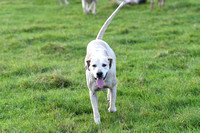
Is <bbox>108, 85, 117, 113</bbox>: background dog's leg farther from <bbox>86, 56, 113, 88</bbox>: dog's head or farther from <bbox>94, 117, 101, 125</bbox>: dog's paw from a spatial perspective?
<bbox>86, 56, 113, 88</bbox>: dog's head

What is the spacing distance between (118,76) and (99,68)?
252 cm

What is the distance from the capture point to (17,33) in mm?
10719

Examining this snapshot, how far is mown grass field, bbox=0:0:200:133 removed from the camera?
4.38m

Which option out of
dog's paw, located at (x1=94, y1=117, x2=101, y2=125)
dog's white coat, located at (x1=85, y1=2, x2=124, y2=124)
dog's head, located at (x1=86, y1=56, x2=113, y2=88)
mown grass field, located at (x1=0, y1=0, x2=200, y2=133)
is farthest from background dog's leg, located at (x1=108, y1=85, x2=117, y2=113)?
dog's head, located at (x1=86, y1=56, x2=113, y2=88)

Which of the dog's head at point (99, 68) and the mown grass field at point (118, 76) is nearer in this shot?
A: the dog's head at point (99, 68)

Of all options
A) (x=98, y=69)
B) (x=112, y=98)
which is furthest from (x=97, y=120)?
(x=98, y=69)

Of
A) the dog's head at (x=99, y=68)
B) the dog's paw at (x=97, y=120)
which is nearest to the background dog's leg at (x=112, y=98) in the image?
the dog's paw at (x=97, y=120)

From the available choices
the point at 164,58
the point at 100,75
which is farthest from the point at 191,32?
the point at 100,75

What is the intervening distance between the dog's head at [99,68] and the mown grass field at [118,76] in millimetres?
778

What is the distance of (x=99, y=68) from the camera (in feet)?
12.8

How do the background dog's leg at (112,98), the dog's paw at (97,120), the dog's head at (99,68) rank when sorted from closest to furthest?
the dog's head at (99,68), the dog's paw at (97,120), the background dog's leg at (112,98)

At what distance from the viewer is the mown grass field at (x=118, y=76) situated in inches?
172

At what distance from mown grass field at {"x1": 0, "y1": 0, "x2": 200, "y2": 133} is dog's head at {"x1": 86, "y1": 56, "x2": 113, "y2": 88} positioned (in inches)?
30.6

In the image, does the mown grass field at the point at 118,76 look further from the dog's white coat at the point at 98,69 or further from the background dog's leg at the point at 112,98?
the dog's white coat at the point at 98,69
